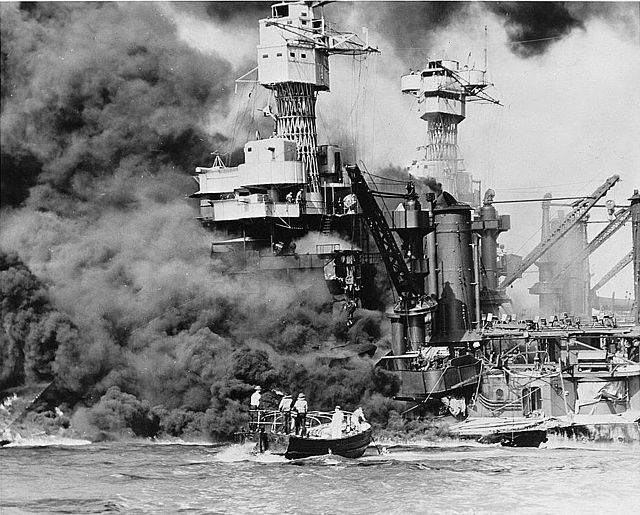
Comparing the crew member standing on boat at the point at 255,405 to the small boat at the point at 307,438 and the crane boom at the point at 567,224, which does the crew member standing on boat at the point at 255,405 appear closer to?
the small boat at the point at 307,438

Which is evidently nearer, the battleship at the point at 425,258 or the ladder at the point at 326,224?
the battleship at the point at 425,258

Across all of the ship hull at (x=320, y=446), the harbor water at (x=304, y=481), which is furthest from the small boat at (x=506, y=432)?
the ship hull at (x=320, y=446)

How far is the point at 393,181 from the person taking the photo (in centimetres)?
1505

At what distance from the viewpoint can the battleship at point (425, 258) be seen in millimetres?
13523

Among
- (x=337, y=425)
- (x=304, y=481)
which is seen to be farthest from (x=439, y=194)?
(x=304, y=481)

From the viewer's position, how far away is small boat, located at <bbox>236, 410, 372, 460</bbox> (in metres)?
11.7

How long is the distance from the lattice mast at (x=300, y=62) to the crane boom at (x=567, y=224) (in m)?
3.10

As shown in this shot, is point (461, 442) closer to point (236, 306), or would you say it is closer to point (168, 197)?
point (236, 306)

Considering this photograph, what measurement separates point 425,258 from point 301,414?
11.2 feet

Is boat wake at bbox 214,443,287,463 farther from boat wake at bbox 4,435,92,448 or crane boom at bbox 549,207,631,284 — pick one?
crane boom at bbox 549,207,631,284

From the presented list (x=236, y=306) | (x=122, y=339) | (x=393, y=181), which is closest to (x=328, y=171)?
(x=393, y=181)

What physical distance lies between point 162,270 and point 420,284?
3.36 m

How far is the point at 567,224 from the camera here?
14.3 m

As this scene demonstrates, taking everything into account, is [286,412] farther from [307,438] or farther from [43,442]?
[43,442]
